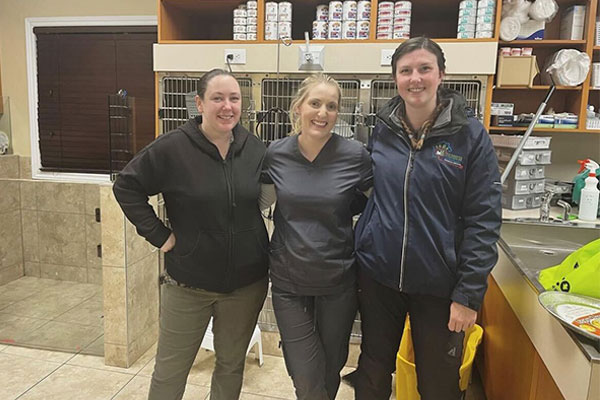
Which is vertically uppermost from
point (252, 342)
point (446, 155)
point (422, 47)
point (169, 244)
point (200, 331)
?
point (422, 47)

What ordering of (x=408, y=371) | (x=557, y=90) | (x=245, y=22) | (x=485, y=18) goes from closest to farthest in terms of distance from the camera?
(x=408, y=371) → (x=485, y=18) → (x=245, y=22) → (x=557, y=90)

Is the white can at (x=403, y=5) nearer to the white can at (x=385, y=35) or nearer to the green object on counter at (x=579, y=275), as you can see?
the white can at (x=385, y=35)

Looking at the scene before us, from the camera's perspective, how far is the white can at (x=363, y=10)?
2355 millimetres

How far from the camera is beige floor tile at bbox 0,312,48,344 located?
2.76 metres

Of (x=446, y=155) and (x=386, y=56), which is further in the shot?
(x=386, y=56)

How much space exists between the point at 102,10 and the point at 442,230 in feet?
10.1

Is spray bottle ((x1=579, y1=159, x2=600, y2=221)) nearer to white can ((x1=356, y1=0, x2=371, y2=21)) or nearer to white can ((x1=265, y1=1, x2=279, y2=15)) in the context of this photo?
white can ((x1=356, y1=0, x2=371, y2=21))

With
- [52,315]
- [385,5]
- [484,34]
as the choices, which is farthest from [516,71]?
[52,315]

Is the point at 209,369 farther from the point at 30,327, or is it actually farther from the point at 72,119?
the point at 72,119

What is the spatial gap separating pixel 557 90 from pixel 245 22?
1853mm

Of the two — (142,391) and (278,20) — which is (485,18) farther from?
(142,391)

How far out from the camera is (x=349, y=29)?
2.40 m

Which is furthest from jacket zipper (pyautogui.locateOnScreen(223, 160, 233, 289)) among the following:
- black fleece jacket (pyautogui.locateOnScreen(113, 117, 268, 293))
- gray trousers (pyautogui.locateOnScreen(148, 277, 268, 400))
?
gray trousers (pyautogui.locateOnScreen(148, 277, 268, 400))

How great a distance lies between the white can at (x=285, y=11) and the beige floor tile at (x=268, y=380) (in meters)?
1.87
